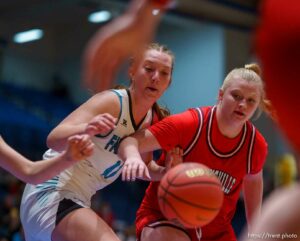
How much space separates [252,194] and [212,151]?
54 centimetres

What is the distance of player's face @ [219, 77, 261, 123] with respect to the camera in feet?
12.1

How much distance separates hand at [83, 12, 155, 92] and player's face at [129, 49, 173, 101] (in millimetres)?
1730

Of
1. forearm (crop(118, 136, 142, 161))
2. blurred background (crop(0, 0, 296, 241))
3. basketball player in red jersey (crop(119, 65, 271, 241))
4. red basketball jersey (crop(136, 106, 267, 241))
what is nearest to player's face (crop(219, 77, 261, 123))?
basketball player in red jersey (crop(119, 65, 271, 241))

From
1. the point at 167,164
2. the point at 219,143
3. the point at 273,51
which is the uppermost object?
the point at 273,51

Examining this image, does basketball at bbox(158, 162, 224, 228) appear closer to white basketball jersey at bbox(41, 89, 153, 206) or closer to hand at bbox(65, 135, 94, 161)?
hand at bbox(65, 135, 94, 161)

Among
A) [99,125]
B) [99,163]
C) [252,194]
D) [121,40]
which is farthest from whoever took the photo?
[252,194]

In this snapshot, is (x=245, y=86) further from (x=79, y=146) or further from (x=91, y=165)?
(x=79, y=146)

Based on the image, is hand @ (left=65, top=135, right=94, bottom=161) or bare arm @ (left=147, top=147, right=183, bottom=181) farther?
bare arm @ (left=147, top=147, right=183, bottom=181)

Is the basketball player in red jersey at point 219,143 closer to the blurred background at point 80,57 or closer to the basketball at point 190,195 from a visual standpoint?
the basketball at point 190,195

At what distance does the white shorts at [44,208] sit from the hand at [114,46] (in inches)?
68.3

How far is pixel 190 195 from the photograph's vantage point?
2.87 m

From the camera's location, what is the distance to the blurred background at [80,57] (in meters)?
13.6

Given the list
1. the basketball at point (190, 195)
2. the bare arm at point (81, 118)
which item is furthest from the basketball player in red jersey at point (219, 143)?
the basketball at point (190, 195)

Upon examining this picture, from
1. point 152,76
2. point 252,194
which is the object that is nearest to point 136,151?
point 152,76
